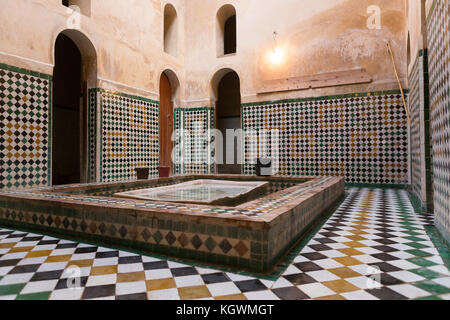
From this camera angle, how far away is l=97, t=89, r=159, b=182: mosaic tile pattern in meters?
6.91

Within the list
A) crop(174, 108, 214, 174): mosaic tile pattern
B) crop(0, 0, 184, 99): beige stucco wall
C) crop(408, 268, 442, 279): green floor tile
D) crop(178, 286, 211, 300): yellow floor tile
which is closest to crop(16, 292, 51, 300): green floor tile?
crop(178, 286, 211, 300): yellow floor tile

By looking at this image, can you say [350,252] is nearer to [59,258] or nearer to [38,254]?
[59,258]

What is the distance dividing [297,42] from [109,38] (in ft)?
16.2

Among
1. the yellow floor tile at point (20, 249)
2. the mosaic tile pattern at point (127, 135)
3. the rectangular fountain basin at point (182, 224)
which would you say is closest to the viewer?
the rectangular fountain basin at point (182, 224)

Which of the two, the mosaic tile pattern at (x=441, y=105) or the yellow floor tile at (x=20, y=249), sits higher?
the mosaic tile pattern at (x=441, y=105)

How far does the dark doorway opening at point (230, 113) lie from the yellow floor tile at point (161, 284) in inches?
397

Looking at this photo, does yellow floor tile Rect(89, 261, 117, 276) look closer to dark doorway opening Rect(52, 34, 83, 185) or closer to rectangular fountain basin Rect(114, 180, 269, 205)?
rectangular fountain basin Rect(114, 180, 269, 205)

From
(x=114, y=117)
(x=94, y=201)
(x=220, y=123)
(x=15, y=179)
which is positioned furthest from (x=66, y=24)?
(x=220, y=123)

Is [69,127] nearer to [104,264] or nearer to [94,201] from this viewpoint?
[94,201]

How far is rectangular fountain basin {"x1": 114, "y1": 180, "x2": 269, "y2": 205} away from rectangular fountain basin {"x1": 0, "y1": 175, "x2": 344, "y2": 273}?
69 centimetres

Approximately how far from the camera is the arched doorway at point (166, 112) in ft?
29.9

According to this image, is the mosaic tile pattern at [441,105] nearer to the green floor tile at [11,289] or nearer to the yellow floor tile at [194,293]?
the yellow floor tile at [194,293]

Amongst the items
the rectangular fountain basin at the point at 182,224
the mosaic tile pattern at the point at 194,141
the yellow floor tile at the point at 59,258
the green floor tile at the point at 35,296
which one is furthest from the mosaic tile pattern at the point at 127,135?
the green floor tile at the point at 35,296
